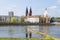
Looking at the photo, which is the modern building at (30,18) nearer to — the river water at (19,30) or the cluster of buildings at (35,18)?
the cluster of buildings at (35,18)

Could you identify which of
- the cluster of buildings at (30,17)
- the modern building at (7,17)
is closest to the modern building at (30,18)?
the cluster of buildings at (30,17)

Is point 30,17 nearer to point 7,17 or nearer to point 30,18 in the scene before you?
Answer: point 30,18

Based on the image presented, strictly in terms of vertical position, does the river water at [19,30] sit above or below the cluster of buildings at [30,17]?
below

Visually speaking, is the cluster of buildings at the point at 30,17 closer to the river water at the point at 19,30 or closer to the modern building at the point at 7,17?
the modern building at the point at 7,17

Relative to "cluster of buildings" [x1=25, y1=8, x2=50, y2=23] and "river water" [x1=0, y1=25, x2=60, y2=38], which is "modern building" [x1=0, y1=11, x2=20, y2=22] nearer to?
"river water" [x1=0, y1=25, x2=60, y2=38]

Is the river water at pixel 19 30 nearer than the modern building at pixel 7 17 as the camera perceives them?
Yes

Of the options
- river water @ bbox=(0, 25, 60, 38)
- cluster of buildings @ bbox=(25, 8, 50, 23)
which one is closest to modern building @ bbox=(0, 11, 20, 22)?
river water @ bbox=(0, 25, 60, 38)

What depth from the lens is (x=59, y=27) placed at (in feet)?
19.6

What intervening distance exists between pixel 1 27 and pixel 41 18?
1522mm

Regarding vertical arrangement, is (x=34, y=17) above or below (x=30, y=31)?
above

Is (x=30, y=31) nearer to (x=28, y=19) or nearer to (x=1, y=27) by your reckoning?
(x=28, y=19)

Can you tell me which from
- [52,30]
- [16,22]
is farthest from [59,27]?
[16,22]

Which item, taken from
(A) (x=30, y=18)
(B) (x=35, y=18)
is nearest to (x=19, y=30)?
(A) (x=30, y=18)

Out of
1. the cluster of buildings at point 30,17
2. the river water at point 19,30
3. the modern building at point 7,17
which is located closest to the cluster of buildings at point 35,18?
the cluster of buildings at point 30,17
